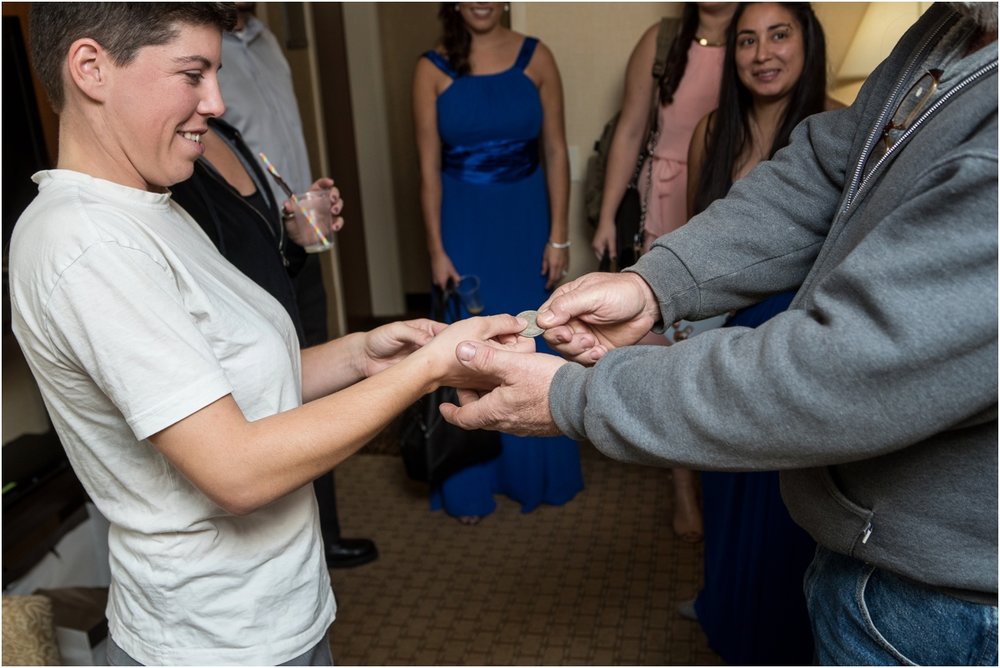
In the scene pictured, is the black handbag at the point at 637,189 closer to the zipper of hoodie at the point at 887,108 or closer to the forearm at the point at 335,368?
the forearm at the point at 335,368

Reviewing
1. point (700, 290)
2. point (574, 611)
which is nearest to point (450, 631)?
point (574, 611)

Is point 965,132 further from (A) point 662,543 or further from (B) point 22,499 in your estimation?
(B) point 22,499

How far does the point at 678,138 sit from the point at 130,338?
2.11 m

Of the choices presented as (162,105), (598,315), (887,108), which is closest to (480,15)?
(598,315)

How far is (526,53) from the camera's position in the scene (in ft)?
10.4

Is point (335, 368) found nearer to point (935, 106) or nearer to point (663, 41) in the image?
point (935, 106)

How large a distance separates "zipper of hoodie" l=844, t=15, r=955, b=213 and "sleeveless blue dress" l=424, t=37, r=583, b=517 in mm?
2117

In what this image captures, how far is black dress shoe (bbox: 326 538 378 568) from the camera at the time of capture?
2.98 m

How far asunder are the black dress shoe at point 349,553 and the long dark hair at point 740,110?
5.06ft

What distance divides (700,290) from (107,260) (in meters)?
0.80

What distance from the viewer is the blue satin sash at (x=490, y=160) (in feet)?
10.4

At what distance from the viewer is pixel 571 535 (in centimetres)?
314

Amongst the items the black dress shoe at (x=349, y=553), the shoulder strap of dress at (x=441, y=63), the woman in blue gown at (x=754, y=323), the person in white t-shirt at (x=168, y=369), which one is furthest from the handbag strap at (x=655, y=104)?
the person in white t-shirt at (x=168, y=369)

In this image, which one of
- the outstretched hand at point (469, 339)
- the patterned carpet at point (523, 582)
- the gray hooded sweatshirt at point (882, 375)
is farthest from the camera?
the patterned carpet at point (523, 582)
